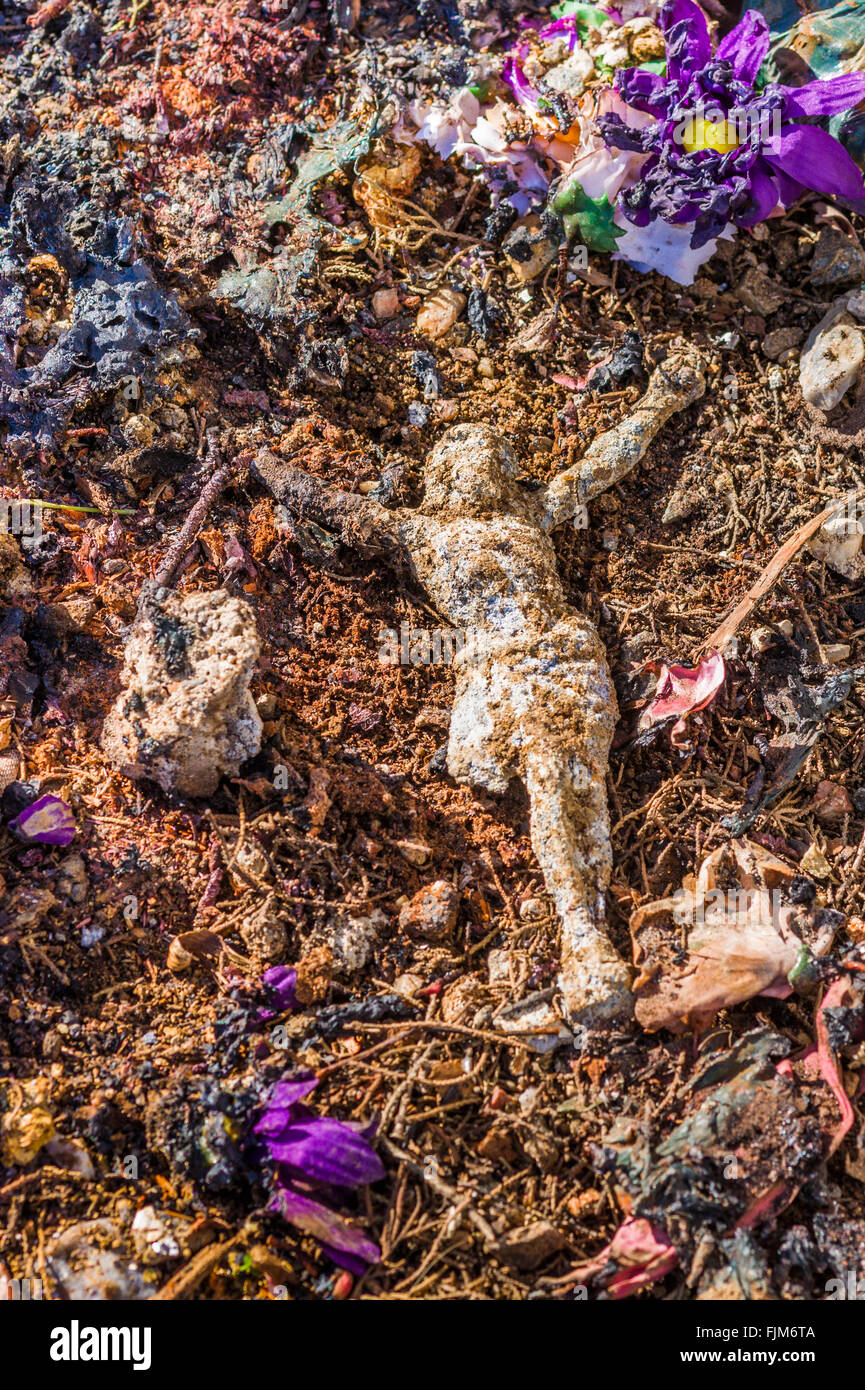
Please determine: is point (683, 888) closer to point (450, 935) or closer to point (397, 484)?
point (450, 935)

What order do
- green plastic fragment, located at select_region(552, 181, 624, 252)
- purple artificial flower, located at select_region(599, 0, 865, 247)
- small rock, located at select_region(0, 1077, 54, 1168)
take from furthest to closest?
1. green plastic fragment, located at select_region(552, 181, 624, 252)
2. purple artificial flower, located at select_region(599, 0, 865, 247)
3. small rock, located at select_region(0, 1077, 54, 1168)

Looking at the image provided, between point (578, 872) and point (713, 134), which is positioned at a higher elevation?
point (713, 134)

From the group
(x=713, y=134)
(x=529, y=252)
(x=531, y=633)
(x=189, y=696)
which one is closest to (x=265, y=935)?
(x=189, y=696)

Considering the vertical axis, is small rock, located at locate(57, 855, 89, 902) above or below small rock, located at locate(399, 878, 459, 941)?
above

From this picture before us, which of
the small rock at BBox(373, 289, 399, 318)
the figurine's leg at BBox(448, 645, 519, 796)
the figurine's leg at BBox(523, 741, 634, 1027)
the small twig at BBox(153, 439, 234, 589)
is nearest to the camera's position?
the figurine's leg at BBox(523, 741, 634, 1027)

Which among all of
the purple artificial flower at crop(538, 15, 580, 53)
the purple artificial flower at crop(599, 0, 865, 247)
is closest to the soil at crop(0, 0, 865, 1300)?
the purple artificial flower at crop(599, 0, 865, 247)

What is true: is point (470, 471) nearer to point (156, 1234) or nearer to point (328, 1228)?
point (328, 1228)

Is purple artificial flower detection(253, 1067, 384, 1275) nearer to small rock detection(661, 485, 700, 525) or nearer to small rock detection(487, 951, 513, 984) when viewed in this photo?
small rock detection(487, 951, 513, 984)
